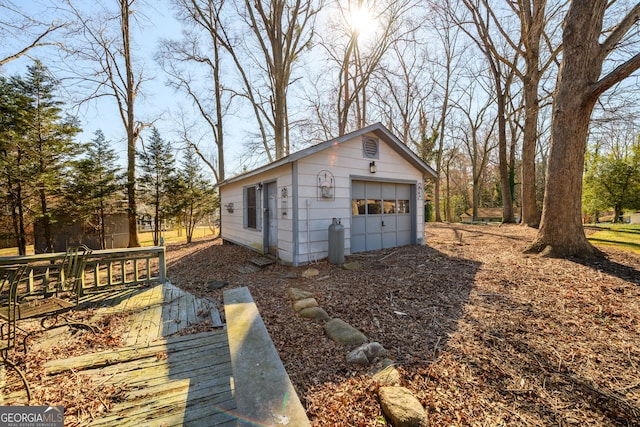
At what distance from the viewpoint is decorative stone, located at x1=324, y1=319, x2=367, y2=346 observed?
2.87 metres

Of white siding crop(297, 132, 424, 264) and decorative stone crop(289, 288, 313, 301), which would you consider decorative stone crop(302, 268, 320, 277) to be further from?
decorative stone crop(289, 288, 313, 301)

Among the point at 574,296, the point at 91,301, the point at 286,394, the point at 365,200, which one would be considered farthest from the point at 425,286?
the point at 91,301

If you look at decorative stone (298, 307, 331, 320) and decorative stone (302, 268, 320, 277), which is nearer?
decorative stone (298, 307, 331, 320)

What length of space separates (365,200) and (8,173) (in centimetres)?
1010

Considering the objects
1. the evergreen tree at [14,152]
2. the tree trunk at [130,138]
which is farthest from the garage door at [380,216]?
the evergreen tree at [14,152]

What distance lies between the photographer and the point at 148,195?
11352 millimetres

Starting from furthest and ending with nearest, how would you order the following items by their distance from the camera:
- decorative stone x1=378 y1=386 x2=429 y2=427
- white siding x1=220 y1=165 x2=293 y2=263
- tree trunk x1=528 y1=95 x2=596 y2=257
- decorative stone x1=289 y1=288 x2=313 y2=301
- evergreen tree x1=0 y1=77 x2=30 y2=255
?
evergreen tree x1=0 y1=77 x2=30 y2=255 < white siding x1=220 y1=165 x2=293 y2=263 < tree trunk x1=528 y1=95 x2=596 y2=257 < decorative stone x1=289 y1=288 x2=313 y2=301 < decorative stone x1=378 y1=386 x2=429 y2=427

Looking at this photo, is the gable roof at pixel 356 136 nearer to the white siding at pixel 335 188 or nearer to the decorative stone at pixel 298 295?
the white siding at pixel 335 188

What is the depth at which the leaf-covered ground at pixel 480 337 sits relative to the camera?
1.96 m

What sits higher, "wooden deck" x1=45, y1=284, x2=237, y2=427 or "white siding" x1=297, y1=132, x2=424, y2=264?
"white siding" x1=297, y1=132, x2=424, y2=264

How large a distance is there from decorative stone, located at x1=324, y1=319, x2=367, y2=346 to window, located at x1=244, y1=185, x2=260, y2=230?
17.3 feet

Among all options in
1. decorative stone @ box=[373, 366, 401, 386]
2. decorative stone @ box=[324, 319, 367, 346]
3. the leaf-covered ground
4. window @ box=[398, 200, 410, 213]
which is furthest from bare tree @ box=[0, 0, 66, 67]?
window @ box=[398, 200, 410, 213]

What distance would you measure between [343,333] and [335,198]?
13.7 feet

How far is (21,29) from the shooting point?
7137 mm
